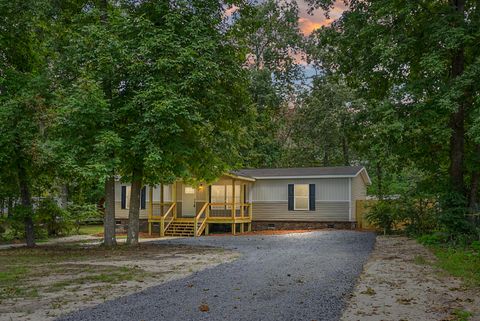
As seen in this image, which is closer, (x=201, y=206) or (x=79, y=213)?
(x=79, y=213)

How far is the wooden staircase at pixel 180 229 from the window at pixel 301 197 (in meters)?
5.78

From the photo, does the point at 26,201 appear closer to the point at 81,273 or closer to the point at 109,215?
the point at 109,215

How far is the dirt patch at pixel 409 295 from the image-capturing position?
231 inches

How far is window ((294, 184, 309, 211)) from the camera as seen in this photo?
82.3 ft

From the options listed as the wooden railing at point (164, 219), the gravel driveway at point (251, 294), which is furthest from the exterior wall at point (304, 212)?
the gravel driveway at point (251, 294)

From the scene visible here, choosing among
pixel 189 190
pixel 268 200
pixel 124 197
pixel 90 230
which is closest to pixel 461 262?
pixel 268 200

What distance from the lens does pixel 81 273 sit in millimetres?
9664

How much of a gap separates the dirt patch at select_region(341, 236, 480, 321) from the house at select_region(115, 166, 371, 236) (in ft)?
45.0

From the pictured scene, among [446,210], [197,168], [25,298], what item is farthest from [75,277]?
[446,210]

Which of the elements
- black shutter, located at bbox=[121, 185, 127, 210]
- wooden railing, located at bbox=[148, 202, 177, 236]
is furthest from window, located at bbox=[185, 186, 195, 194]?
black shutter, located at bbox=[121, 185, 127, 210]

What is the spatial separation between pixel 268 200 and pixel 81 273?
1678 centimetres

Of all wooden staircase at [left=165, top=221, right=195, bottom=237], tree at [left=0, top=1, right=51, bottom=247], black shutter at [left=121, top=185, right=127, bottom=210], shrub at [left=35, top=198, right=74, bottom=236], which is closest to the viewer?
tree at [left=0, top=1, right=51, bottom=247]

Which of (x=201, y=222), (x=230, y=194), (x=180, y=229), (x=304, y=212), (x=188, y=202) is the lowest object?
(x=180, y=229)

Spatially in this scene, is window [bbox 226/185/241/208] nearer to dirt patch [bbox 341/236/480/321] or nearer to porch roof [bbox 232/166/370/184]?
porch roof [bbox 232/166/370/184]
